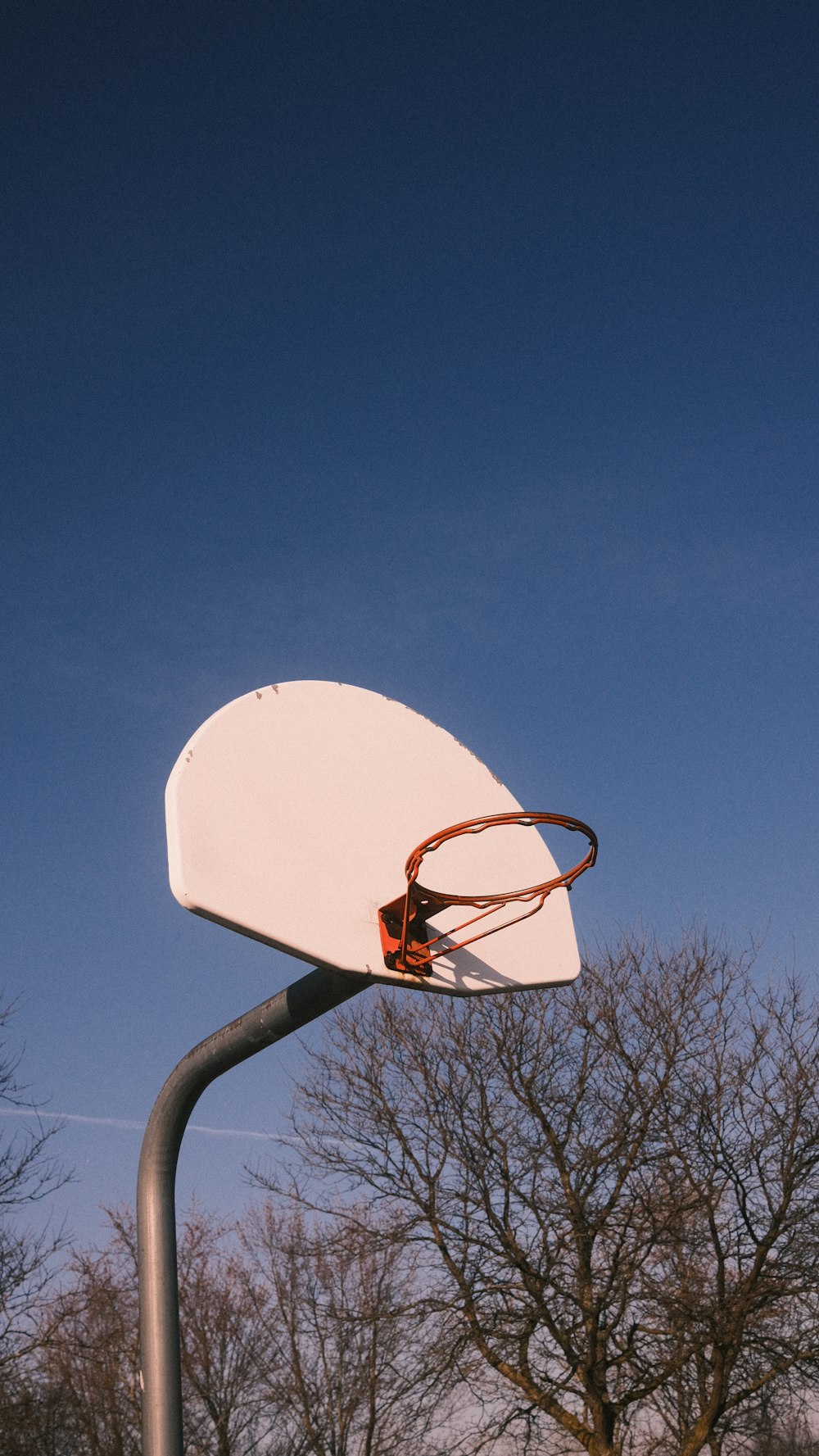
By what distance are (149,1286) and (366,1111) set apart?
11.4 meters

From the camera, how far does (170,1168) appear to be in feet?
10.6

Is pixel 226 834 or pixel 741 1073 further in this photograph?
pixel 741 1073

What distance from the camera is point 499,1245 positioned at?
41.5ft

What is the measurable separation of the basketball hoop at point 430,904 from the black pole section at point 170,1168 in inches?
7.6

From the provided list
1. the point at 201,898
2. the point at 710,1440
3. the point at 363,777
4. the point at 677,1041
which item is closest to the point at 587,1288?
the point at 710,1440

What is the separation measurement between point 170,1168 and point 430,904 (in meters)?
1.02

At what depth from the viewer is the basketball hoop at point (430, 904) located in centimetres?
329

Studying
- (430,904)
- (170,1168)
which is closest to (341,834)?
(430,904)

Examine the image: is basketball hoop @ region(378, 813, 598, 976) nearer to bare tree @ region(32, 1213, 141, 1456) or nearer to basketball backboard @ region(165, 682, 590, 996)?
basketball backboard @ region(165, 682, 590, 996)

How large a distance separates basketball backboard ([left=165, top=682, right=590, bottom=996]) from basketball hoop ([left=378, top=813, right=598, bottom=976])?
0.13 feet

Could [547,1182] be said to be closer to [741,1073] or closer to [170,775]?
[741,1073]

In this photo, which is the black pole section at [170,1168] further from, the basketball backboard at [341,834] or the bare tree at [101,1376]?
the bare tree at [101,1376]

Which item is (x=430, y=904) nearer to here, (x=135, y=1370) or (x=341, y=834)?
(x=341, y=834)

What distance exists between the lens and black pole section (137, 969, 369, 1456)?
3.03 metres
